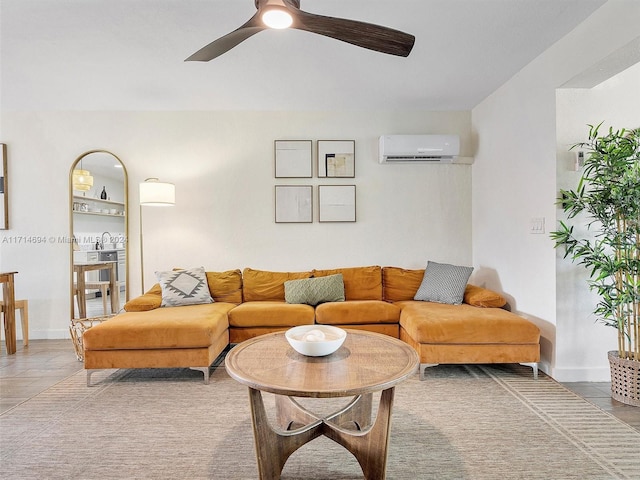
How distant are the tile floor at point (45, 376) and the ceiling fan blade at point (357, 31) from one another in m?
2.54

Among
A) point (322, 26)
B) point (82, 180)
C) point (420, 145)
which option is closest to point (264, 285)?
point (420, 145)

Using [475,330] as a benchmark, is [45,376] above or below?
below

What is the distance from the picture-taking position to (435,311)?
127 inches

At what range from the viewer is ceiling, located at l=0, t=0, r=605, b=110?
235 cm

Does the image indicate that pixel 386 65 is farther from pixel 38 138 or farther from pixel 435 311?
pixel 38 138

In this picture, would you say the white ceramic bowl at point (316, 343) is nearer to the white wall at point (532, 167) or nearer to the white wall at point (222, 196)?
the white wall at point (532, 167)

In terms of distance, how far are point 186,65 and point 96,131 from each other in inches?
70.1

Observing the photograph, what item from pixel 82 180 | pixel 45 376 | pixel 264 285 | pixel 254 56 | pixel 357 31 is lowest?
pixel 45 376

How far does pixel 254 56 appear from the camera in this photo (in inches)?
116

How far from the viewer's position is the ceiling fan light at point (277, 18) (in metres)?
1.64

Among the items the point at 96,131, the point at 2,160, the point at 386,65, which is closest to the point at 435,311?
the point at 386,65

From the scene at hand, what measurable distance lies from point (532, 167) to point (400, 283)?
165cm

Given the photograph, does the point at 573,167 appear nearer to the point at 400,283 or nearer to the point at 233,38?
the point at 400,283

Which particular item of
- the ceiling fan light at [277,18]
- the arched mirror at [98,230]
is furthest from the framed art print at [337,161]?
the ceiling fan light at [277,18]
